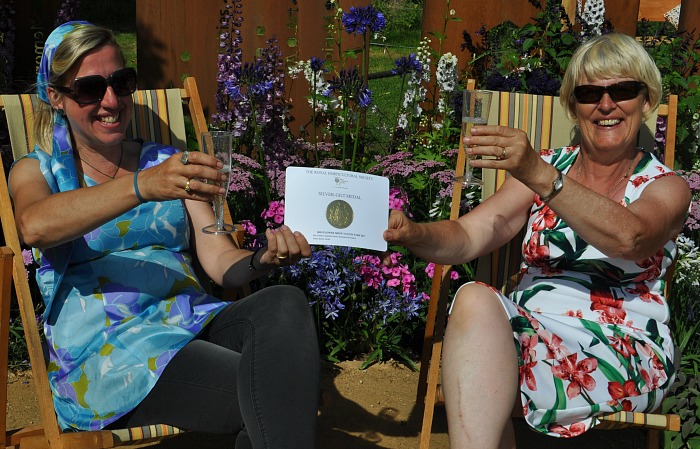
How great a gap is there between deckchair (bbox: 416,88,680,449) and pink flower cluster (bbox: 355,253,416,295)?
41 cm

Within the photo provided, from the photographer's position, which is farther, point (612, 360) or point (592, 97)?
point (592, 97)

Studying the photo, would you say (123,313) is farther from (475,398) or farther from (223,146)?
(475,398)

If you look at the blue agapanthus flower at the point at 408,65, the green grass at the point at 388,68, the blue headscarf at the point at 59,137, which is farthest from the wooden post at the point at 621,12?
the blue headscarf at the point at 59,137

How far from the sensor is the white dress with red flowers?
2.71m

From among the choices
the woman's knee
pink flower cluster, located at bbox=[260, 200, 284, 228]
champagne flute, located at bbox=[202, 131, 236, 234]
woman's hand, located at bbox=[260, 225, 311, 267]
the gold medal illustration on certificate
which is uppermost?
champagne flute, located at bbox=[202, 131, 236, 234]

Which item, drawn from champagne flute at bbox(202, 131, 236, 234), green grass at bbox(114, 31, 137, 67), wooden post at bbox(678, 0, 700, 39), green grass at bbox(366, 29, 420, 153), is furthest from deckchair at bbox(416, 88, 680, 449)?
green grass at bbox(114, 31, 137, 67)

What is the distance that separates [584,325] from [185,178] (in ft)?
4.49

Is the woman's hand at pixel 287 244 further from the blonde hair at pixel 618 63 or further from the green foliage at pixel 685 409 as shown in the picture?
the green foliage at pixel 685 409

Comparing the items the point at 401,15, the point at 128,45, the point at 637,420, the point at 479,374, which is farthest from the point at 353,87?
the point at 401,15

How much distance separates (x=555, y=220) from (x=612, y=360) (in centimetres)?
57

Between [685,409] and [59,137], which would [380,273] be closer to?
[685,409]

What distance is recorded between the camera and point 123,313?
2.86 meters

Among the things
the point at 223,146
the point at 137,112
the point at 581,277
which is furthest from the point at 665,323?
the point at 137,112

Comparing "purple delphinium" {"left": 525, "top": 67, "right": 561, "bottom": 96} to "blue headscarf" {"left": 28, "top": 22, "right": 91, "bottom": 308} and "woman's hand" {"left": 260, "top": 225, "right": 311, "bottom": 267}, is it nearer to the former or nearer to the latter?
"woman's hand" {"left": 260, "top": 225, "right": 311, "bottom": 267}
